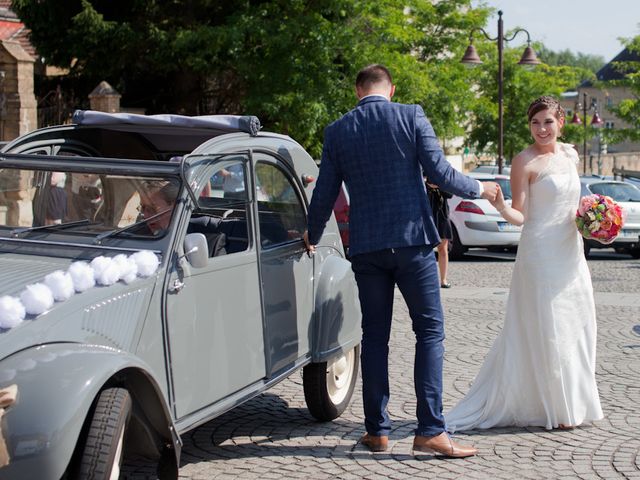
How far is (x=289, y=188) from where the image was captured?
6.24 m

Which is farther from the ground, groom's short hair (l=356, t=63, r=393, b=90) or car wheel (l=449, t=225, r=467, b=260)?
groom's short hair (l=356, t=63, r=393, b=90)

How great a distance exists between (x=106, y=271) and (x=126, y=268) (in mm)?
101

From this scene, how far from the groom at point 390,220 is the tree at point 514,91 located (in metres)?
37.0

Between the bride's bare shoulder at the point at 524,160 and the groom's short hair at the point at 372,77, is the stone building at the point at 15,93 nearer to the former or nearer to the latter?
the bride's bare shoulder at the point at 524,160

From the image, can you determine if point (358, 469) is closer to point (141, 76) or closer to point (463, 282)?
point (463, 282)

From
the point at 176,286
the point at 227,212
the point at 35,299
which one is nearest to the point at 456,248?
the point at 227,212

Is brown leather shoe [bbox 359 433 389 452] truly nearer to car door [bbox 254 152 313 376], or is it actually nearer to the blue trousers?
the blue trousers

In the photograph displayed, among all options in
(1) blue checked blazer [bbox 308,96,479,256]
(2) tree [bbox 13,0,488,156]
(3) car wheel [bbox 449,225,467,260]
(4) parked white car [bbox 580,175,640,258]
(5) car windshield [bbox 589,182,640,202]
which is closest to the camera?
(1) blue checked blazer [bbox 308,96,479,256]

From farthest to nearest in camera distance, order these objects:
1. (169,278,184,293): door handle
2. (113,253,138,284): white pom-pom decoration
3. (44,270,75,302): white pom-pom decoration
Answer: (169,278,184,293): door handle, (113,253,138,284): white pom-pom decoration, (44,270,75,302): white pom-pom decoration

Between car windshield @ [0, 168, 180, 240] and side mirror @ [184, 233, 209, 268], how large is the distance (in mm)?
141

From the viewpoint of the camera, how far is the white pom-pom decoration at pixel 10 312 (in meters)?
3.99

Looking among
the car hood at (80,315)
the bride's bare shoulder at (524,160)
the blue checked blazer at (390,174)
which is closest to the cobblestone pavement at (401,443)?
the blue checked blazer at (390,174)

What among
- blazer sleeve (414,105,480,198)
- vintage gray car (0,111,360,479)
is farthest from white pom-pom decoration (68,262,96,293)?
blazer sleeve (414,105,480,198)

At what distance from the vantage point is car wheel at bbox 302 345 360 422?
6336 mm
